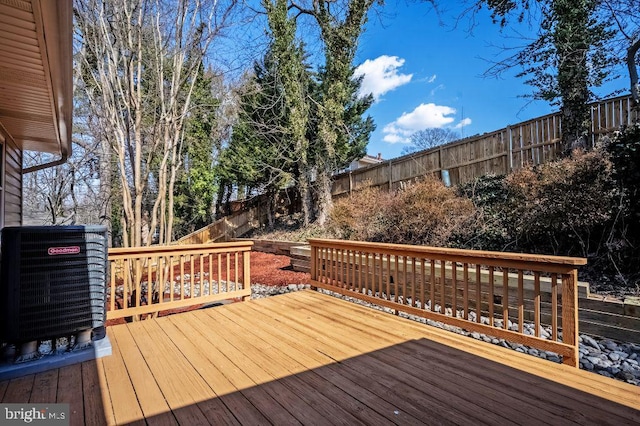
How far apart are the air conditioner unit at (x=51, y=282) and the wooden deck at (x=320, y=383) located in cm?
33

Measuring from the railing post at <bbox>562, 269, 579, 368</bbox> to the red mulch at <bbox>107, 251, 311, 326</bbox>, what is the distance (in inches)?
173

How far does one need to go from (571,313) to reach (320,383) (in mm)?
1859

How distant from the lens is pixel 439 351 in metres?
2.60

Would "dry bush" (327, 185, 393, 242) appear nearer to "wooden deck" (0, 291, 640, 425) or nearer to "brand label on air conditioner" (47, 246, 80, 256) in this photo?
"wooden deck" (0, 291, 640, 425)

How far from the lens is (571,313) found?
7.52 feet

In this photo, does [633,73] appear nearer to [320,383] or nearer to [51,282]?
[320,383]

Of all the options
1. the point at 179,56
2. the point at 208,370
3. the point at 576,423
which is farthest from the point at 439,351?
the point at 179,56

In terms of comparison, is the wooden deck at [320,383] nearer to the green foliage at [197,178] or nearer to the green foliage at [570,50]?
the green foliage at [570,50]

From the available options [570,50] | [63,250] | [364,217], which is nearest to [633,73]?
[570,50]

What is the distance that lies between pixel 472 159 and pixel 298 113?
5.51 m

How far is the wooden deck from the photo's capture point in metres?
1.75

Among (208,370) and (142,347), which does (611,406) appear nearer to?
(208,370)

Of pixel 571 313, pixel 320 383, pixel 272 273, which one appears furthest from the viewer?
pixel 272 273

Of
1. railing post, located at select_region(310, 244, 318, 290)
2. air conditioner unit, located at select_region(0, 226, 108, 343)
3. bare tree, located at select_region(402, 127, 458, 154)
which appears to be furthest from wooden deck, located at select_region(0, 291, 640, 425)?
bare tree, located at select_region(402, 127, 458, 154)
